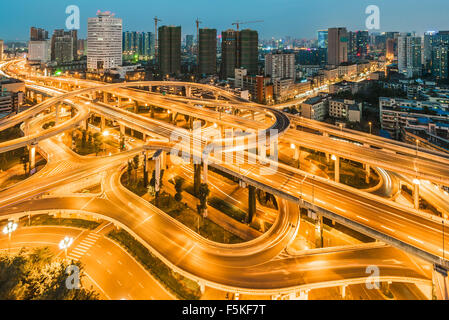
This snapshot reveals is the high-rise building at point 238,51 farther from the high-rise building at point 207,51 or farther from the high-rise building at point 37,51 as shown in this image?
the high-rise building at point 37,51

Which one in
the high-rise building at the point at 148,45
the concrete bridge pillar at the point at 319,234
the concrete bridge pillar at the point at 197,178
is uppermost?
the high-rise building at the point at 148,45

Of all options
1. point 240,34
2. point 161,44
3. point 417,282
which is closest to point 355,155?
point 417,282

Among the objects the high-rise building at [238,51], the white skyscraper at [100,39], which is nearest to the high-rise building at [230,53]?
the high-rise building at [238,51]

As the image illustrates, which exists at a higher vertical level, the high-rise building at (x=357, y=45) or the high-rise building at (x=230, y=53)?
the high-rise building at (x=357, y=45)

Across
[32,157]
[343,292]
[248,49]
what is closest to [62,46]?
[248,49]

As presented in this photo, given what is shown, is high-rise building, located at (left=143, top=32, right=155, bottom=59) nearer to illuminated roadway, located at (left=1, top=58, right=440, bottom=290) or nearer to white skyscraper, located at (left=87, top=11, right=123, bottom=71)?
white skyscraper, located at (left=87, top=11, right=123, bottom=71)

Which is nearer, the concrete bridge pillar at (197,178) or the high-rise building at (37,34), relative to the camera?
the concrete bridge pillar at (197,178)
